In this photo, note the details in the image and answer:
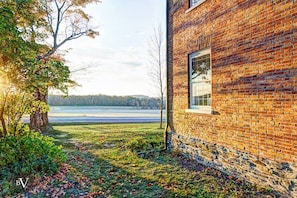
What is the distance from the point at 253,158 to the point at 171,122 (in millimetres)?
3695

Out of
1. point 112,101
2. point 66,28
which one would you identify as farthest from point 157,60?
point 112,101

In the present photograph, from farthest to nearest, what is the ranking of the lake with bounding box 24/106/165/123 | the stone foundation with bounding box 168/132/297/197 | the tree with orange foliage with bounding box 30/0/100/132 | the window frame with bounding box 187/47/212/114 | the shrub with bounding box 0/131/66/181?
the lake with bounding box 24/106/165/123
the tree with orange foliage with bounding box 30/0/100/132
the window frame with bounding box 187/47/212/114
the shrub with bounding box 0/131/66/181
the stone foundation with bounding box 168/132/297/197

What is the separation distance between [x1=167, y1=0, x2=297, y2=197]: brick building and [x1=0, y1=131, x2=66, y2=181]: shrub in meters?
3.94

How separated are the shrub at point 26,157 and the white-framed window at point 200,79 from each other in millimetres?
4110

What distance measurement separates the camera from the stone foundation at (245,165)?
423 cm

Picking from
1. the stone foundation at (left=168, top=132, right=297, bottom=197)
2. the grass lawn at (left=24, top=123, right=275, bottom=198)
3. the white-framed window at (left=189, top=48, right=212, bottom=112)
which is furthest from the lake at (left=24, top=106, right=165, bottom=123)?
the stone foundation at (left=168, top=132, right=297, bottom=197)

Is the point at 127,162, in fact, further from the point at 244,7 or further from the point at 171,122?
the point at 244,7

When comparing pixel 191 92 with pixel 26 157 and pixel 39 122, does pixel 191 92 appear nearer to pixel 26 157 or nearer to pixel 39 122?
pixel 26 157

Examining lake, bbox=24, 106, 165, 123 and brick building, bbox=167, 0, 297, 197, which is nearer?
brick building, bbox=167, 0, 297, 197

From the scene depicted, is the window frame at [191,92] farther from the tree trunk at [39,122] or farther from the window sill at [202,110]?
the tree trunk at [39,122]

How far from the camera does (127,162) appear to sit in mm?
6828

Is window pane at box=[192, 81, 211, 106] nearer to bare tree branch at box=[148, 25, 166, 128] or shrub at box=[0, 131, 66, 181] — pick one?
shrub at box=[0, 131, 66, 181]

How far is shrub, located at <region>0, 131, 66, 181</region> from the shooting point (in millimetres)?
5258

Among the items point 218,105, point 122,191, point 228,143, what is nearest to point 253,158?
point 228,143
